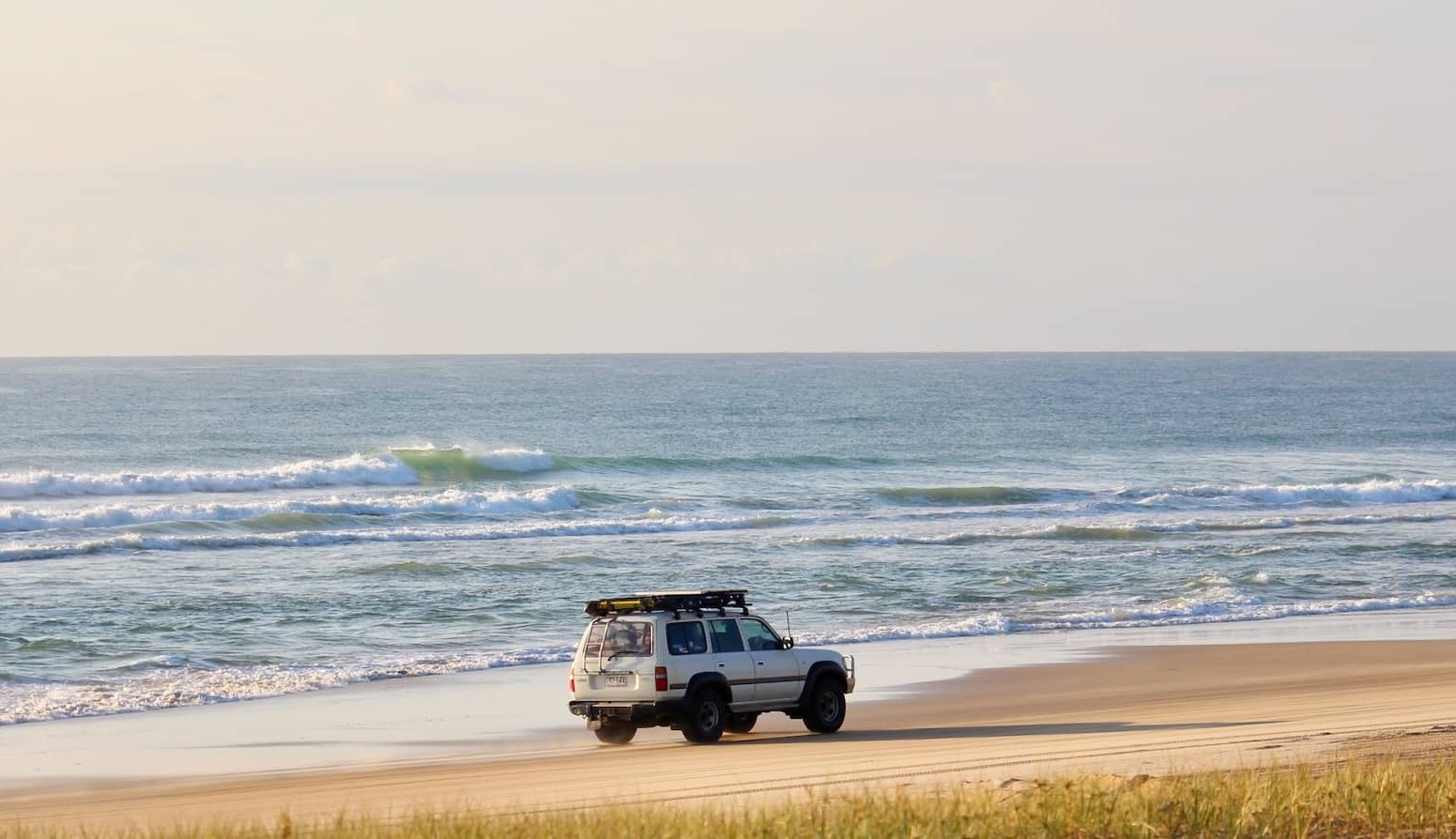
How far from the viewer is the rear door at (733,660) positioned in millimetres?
18219

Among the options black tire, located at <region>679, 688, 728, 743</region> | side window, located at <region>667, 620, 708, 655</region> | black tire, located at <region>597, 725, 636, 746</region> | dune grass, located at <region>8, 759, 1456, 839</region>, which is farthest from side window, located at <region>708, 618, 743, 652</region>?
→ dune grass, located at <region>8, 759, 1456, 839</region>

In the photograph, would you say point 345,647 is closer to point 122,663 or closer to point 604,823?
point 122,663

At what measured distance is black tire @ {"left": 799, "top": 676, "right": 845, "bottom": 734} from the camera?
18656mm

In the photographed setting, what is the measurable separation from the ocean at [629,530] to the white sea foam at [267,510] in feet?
0.45

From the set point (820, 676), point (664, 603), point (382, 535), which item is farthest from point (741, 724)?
point (382, 535)

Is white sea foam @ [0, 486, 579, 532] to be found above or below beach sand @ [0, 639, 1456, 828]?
above

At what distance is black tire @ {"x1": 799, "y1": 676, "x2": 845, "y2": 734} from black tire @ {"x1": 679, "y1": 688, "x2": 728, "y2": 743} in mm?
1052

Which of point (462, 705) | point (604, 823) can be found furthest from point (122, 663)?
point (604, 823)

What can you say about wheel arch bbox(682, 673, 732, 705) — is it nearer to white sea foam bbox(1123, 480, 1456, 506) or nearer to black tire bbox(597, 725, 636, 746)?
black tire bbox(597, 725, 636, 746)

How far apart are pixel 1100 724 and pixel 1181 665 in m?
6.20

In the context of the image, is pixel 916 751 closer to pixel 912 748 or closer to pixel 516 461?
pixel 912 748

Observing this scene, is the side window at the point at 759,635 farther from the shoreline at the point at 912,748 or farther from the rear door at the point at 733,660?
the shoreline at the point at 912,748

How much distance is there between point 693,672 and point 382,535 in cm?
2590

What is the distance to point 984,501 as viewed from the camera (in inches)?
2116
